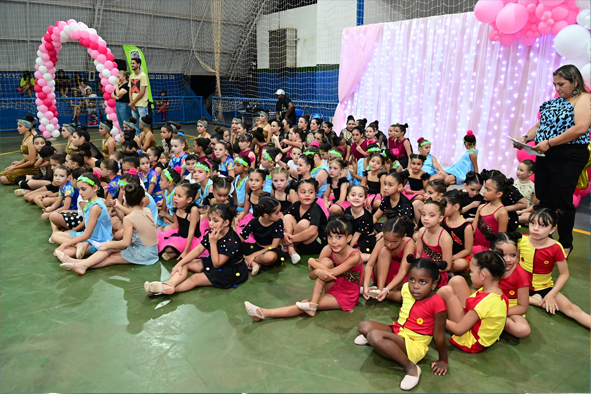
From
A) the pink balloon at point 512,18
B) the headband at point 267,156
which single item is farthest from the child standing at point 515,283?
the pink balloon at point 512,18

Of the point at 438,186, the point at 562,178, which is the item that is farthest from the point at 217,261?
the point at 562,178

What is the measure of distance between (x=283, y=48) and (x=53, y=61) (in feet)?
21.1

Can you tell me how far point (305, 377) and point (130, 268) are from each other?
213 centimetres

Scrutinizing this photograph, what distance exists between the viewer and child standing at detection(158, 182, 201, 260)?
12.9 ft

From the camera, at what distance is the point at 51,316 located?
3.05 meters

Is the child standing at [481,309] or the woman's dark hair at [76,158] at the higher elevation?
the woman's dark hair at [76,158]

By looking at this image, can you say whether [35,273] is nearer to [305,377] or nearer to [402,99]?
[305,377]

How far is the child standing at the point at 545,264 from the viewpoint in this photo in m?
3.02

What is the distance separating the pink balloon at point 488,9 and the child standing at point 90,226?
553cm

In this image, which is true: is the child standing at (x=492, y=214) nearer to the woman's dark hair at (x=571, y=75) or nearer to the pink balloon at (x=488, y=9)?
the woman's dark hair at (x=571, y=75)

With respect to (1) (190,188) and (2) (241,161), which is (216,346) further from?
(2) (241,161)

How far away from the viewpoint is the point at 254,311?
9.62ft

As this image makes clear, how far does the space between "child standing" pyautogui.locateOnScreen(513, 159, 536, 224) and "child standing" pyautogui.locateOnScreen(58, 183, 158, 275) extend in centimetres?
387

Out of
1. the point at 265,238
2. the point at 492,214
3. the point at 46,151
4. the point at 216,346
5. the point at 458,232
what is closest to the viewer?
the point at 216,346
